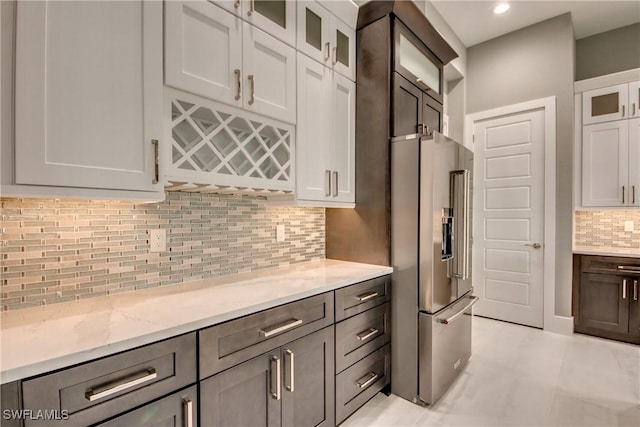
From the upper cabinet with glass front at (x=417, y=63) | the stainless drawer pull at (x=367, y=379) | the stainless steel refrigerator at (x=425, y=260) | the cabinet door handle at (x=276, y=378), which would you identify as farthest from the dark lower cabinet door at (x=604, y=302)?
the cabinet door handle at (x=276, y=378)

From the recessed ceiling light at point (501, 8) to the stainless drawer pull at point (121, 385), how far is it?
4057 millimetres

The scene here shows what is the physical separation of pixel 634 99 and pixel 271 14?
3626 mm

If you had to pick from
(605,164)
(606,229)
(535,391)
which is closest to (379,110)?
(535,391)

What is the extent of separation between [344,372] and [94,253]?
56.0 inches

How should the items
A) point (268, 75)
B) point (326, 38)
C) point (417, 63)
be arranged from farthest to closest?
point (417, 63)
point (326, 38)
point (268, 75)

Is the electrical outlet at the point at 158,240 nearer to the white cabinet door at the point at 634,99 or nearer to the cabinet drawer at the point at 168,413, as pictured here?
the cabinet drawer at the point at 168,413

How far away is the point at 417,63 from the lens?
99.7 inches

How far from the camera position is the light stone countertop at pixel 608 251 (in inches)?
117

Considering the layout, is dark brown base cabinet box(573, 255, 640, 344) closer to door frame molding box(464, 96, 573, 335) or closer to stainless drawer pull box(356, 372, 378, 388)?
door frame molding box(464, 96, 573, 335)

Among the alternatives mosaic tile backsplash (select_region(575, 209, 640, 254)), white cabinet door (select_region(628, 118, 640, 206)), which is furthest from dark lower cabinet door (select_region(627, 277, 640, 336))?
white cabinet door (select_region(628, 118, 640, 206))

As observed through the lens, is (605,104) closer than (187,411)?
No

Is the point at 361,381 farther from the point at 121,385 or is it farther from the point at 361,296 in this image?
the point at 121,385

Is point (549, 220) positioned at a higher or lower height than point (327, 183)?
lower

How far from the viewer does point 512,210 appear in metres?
3.60
